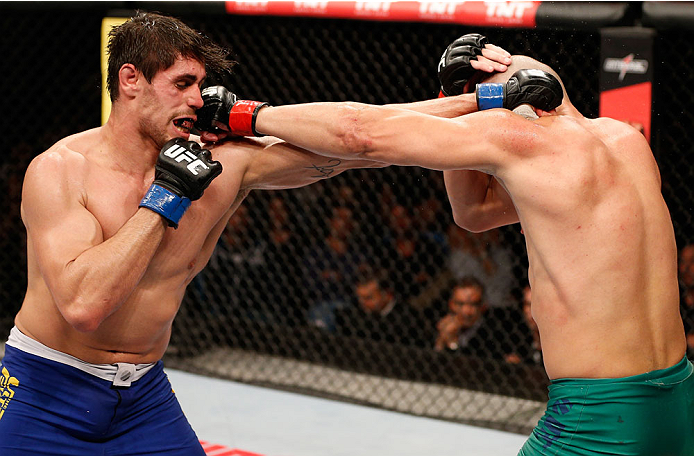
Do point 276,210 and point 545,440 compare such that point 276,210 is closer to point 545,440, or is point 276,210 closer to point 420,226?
point 420,226

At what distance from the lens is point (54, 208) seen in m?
1.69

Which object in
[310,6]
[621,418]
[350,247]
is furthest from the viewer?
[350,247]

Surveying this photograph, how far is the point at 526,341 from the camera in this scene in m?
3.78

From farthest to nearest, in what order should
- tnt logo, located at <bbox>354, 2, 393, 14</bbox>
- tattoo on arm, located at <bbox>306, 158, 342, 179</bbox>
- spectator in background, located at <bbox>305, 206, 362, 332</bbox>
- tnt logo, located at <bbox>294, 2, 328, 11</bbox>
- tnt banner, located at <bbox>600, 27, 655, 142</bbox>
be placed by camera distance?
spectator in background, located at <bbox>305, 206, 362, 332</bbox>
tnt logo, located at <bbox>294, 2, 328, 11</bbox>
tnt logo, located at <bbox>354, 2, 393, 14</bbox>
tnt banner, located at <bbox>600, 27, 655, 142</bbox>
tattoo on arm, located at <bbox>306, 158, 342, 179</bbox>

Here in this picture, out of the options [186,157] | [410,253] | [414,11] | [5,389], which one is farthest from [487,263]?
[5,389]

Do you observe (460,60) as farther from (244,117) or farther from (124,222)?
(124,222)

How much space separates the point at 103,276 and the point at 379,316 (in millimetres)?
2446

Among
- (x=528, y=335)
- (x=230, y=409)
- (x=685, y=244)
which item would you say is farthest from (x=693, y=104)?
(x=230, y=409)

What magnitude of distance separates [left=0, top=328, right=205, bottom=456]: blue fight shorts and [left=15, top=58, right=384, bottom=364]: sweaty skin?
6cm

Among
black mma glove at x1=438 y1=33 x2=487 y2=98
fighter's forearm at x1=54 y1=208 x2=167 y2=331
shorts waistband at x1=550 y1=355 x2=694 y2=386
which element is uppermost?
black mma glove at x1=438 y1=33 x2=487 y2=98

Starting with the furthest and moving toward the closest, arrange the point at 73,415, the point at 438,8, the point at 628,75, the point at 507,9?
1. the point at 438,8
2. the point at 507,9
3. the point at 628,75
4. the point at 73,415

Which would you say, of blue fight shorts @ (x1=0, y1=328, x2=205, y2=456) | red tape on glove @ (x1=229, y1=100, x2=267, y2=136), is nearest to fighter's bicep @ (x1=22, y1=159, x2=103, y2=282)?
blue fight shorts @ (x1=0, y1=328, x2=205, y2=456)

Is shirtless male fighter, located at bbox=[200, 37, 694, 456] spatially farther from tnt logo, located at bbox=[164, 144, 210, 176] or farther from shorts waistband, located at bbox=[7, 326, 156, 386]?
shorts waistband, located at bbox=[7, 326, 156, 386]

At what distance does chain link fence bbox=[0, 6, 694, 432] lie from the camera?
355 cm
